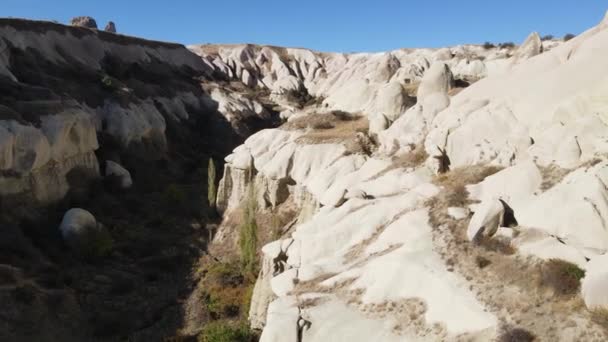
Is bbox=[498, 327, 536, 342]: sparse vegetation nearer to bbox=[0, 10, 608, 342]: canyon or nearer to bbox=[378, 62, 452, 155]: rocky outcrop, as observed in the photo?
bbox=[0, 10, 608, 342]: canyon

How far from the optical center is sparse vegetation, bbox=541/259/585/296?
13.1m

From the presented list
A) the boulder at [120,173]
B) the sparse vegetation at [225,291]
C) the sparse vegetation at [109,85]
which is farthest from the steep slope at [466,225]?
the sparse vegetation at [109,85]

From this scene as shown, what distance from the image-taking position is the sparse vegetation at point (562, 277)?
13.1 m

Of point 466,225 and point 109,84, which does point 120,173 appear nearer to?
point 109,84

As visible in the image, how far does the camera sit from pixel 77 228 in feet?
99.5

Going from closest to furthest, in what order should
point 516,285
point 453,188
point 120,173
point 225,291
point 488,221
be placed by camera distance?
1. point 516,285
2. point 488,221
3. point 453,188
4. point 225,291
5. point 120,173

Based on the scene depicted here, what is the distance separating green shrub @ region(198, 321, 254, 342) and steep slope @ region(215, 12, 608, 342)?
36.3 inches

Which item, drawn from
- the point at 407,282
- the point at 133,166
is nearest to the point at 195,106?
the point at 133,166

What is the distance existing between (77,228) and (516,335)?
27068 millimetres

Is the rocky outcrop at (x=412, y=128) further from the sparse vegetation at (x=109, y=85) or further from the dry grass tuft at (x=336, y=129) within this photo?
the sparse vegetation at (x=109, y=85)

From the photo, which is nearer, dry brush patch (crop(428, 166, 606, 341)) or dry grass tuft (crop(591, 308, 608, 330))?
dry grass tuft (crop(591, 308, 608, 330))

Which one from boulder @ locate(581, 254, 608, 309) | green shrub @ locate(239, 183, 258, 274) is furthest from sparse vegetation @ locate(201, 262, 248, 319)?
boulder @ locate(581, 254, 608, 309)

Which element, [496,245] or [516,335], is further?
[496,245]

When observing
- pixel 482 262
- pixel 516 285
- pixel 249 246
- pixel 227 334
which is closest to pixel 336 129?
pixel 249 246
